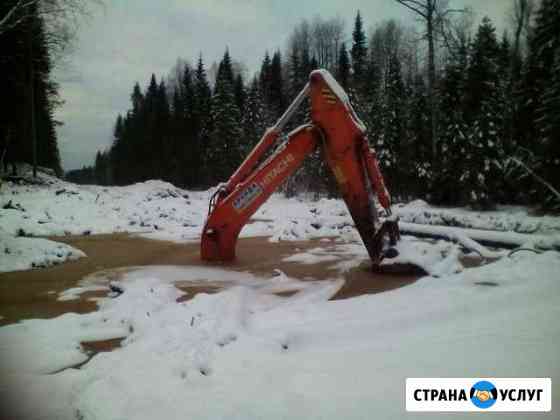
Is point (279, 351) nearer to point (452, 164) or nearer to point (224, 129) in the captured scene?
point (452, 164)

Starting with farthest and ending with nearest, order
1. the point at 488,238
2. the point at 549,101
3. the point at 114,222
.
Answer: the point at 549,101 → the point at 114,222 → the point at 488,238

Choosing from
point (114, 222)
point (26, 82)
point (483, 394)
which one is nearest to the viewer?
point (483, 394)

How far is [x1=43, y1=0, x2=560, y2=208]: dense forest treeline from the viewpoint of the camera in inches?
488

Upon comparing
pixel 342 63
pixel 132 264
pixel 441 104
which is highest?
pixel 441 104

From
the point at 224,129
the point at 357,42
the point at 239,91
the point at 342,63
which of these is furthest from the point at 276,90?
the point at 357,42

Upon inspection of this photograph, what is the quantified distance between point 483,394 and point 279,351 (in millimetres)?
1165

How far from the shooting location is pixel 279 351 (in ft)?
7.46

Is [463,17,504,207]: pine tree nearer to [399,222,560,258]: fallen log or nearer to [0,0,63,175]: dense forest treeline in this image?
[399,222,560,258]: fallen log

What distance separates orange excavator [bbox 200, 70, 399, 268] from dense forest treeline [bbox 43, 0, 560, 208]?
2664mm

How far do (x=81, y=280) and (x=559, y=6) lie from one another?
17904 mm

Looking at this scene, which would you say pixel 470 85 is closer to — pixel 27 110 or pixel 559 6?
pixel 559 6

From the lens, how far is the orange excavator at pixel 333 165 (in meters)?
4.90

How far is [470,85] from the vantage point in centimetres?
1964

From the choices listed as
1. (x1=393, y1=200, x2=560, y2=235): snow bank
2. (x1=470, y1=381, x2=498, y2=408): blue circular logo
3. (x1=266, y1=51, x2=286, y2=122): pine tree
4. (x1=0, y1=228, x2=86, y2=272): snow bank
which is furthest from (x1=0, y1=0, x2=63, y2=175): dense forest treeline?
(x1=266, y1=51, x2=286, y2=122): pine tree
